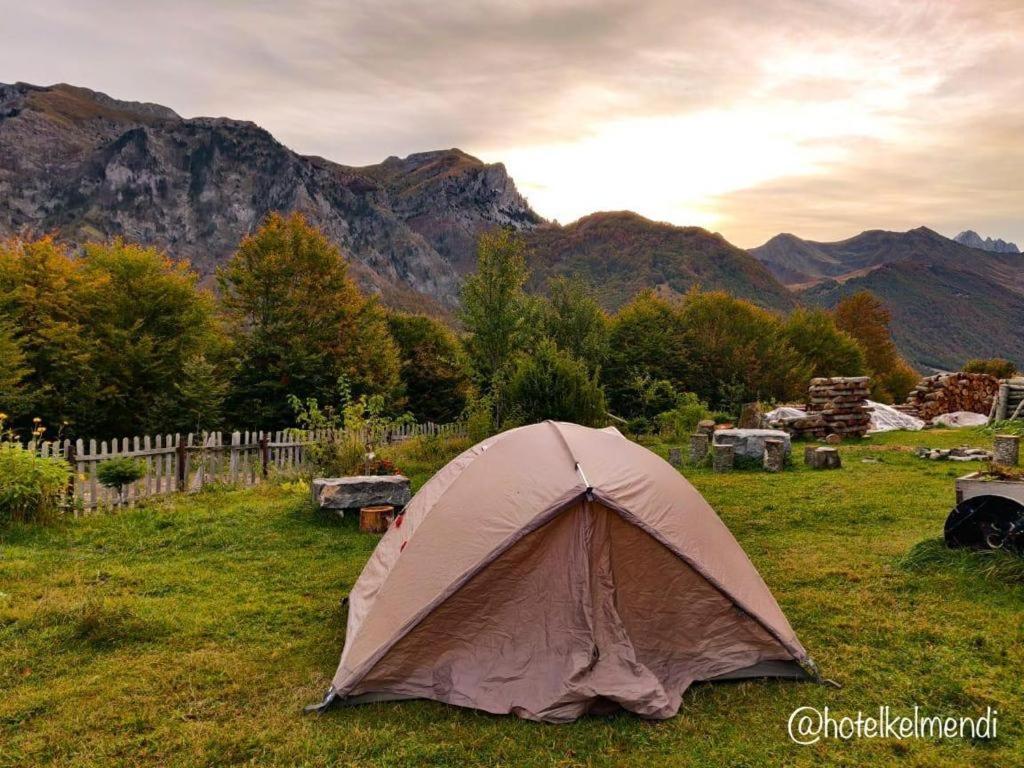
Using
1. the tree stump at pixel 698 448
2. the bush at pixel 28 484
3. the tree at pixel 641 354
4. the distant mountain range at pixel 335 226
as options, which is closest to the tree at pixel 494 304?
the tree stump at pixel 698 448

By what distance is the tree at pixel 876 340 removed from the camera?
40678 millimetres

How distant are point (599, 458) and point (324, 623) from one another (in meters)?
2.76

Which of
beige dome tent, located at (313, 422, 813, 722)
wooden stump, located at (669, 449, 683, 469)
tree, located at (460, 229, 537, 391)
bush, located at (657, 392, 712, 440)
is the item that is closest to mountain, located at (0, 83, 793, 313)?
bush, located at (657, 392, 712, 440)

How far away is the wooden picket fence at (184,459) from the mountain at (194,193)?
97.3 m

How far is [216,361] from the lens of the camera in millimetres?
17172

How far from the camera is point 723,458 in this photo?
40.6 ft

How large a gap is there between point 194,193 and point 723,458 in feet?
512

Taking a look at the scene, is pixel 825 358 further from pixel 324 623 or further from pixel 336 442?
pixel 324 623

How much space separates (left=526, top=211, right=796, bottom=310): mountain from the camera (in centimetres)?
9956

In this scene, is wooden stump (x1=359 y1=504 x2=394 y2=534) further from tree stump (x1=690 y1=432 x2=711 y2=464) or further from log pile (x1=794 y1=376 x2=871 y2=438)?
log pile (x1=794 y1=376 x2=871 y2=438)

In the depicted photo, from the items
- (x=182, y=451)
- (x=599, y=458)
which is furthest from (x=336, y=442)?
(x=599, y=458)

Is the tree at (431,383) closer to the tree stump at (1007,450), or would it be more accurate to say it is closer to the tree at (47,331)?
the tree at (47,331)

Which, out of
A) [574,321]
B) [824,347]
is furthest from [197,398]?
[824,347]

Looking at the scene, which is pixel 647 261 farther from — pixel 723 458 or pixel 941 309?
pixel 723 458
